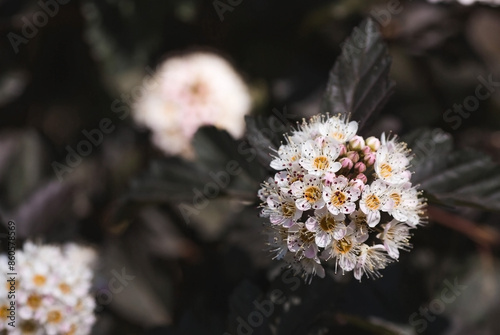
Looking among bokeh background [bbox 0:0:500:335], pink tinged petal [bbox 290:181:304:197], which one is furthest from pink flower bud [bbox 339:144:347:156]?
bokeh background [bbox 0:0:500:335]

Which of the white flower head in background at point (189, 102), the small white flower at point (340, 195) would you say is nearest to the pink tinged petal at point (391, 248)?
the small white flower at point (340, 195)

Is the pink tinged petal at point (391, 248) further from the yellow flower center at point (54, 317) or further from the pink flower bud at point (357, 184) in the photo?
the yellow flower center at point (54, 317)

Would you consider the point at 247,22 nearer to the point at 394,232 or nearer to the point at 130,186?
the point at 130,186

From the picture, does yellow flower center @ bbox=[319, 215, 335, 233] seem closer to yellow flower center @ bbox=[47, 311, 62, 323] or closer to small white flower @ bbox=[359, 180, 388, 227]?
small white flower @ bbox=[359, 180, 388, 227]

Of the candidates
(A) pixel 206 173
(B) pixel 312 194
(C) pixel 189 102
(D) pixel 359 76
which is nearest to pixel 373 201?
(B) pixel 312 194

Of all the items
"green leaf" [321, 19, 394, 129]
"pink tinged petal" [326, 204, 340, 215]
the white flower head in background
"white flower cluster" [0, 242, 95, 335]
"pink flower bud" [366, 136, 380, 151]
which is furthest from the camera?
the white flower head in background

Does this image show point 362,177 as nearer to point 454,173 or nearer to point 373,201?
point 373,201

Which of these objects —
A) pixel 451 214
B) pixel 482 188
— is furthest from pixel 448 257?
pixel 482 188

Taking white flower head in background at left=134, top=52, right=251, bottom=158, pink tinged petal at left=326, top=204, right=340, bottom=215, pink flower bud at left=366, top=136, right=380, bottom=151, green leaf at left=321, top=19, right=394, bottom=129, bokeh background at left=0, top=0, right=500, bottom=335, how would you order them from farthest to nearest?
white flower head in background at left=134, top=52, right=251, bottom=158 < bokeh background at left=0, top=0, right=500, bottom=335 < green leaf at left=321, top=19, right=394, bottom=129 < pink flower bud at left=366, top=136, right=380, bottom=151 < pink tinged petal at left=326, top=204, right=340, bottom=215
